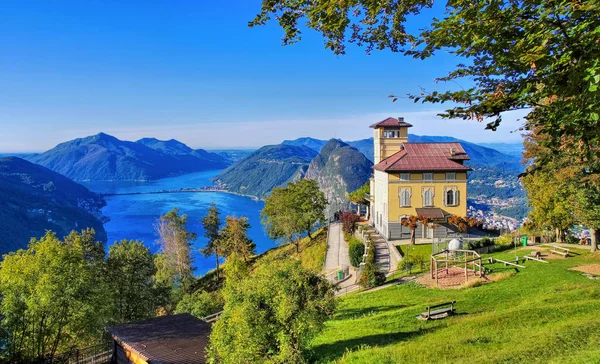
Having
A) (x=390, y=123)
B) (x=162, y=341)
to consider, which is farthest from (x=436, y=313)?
(x=390, y=123)

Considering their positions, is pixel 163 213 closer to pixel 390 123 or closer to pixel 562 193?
pixel 390 123

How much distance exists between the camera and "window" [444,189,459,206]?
33875mm

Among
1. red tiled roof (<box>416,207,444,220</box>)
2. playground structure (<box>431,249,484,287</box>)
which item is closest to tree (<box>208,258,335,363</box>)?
playground structure (<box>431,249,484,287</box>)

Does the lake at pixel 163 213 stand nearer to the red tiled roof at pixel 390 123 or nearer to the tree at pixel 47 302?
the red tiled roof at pixel 390 123

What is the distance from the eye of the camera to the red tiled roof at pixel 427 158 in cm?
3353

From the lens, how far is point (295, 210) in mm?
40500

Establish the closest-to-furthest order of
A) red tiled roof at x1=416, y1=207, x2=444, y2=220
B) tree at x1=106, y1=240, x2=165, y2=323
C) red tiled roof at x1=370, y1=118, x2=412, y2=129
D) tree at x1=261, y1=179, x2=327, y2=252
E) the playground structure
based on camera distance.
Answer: the playground structure → tree at x1=106, y1=240, x2=165, y2=323 → red tiled roof at x1=416, y1=207, x2=444, y2=220 → red tiled roof at x1=370, y1=118, x2=412, y2=129 → tree at x1=261, y1=179, x2=327, y2=252

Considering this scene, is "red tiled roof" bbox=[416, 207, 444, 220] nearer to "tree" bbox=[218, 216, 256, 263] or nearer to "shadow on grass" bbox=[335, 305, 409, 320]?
"shadow on grass" bbox=[335, 305, 409, 320]

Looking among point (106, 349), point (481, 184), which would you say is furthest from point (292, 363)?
point (481, 184)

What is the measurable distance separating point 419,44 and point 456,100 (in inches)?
36.2

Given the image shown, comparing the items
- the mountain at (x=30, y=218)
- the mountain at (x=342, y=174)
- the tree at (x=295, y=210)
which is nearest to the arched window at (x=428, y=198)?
the tree at (x=295, y=210)

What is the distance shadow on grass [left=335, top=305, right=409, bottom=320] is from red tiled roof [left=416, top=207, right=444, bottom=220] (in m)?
16.9

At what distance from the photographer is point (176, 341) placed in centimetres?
1719

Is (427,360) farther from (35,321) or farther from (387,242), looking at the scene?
(387,242)
